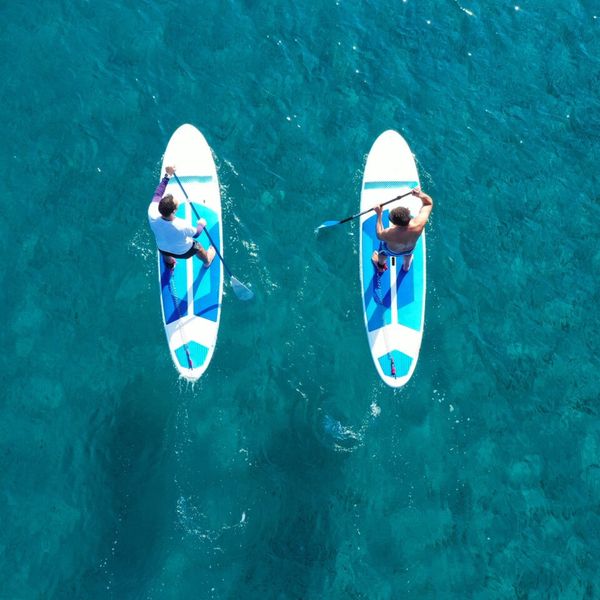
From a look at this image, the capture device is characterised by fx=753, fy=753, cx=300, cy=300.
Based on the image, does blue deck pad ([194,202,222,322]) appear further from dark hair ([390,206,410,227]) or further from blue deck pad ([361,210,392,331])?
dark hair ([390,206,410,227])

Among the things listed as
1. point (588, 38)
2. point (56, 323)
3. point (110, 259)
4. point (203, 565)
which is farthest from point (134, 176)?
point (588, 38)

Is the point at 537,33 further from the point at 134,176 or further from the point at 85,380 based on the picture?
the point at 85,380

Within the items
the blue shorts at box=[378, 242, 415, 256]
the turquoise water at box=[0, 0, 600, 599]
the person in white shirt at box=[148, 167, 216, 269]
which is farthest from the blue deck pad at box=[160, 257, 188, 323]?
the blue shorts at box=[378, 242, 415, 256]

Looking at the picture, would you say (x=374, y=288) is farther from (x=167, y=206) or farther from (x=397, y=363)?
(x=167, y=206)

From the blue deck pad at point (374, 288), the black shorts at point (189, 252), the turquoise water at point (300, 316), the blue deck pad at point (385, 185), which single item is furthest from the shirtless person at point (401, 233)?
the black shorts at point (189, 252)

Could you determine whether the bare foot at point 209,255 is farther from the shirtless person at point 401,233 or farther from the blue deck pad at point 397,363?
the blue deck pad at point 397,363
